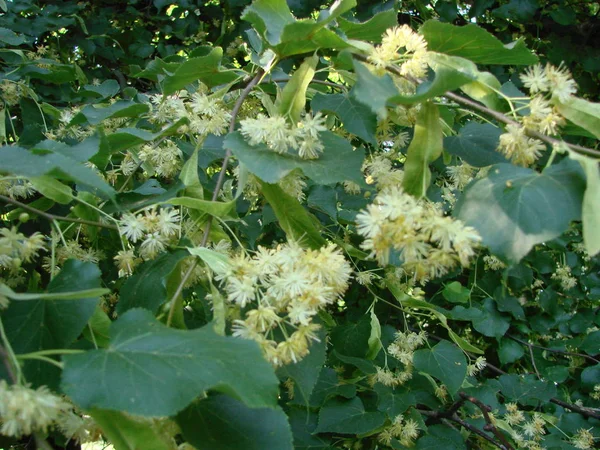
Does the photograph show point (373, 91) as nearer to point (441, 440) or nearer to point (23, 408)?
point (23, 408)

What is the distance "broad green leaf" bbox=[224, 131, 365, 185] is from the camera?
2.55 feet

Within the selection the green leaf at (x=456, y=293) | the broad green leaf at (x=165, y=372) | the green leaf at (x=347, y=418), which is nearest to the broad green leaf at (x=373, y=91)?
the broad green leaf at (x=165, y=372)

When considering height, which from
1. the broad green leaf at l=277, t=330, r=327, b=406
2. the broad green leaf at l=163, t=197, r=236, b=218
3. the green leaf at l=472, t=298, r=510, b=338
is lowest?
the green leaf at l=472, t=298, r=510, b=338

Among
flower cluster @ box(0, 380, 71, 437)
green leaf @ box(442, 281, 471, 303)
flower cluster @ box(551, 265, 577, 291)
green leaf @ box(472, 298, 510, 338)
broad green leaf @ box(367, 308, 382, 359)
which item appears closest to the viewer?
flower cluster @ box(0, 380, 71, 437)

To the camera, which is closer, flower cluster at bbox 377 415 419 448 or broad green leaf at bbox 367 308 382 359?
broad green leaf at bbox 367 308 382 359

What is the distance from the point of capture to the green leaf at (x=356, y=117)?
962 mm

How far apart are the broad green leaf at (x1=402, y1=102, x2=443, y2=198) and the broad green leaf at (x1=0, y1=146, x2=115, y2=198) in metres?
0.40

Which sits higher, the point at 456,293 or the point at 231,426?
the point at 231,426

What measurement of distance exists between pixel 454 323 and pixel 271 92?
5.72 feet

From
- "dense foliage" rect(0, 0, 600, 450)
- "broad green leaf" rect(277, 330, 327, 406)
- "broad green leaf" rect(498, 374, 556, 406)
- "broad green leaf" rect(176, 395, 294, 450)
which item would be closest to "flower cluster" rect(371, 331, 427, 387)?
"dense foliage" rect(0, 0, 600, 450)

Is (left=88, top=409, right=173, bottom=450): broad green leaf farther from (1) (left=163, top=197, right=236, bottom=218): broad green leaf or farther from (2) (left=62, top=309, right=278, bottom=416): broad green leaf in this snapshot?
(1) (left=163, top=197, right=236, bottom=218): broad green leaf

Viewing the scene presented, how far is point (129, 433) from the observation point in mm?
628

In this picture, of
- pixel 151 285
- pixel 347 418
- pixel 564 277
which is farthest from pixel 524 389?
pixel 151 285

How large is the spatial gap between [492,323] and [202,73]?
5.59 ft
